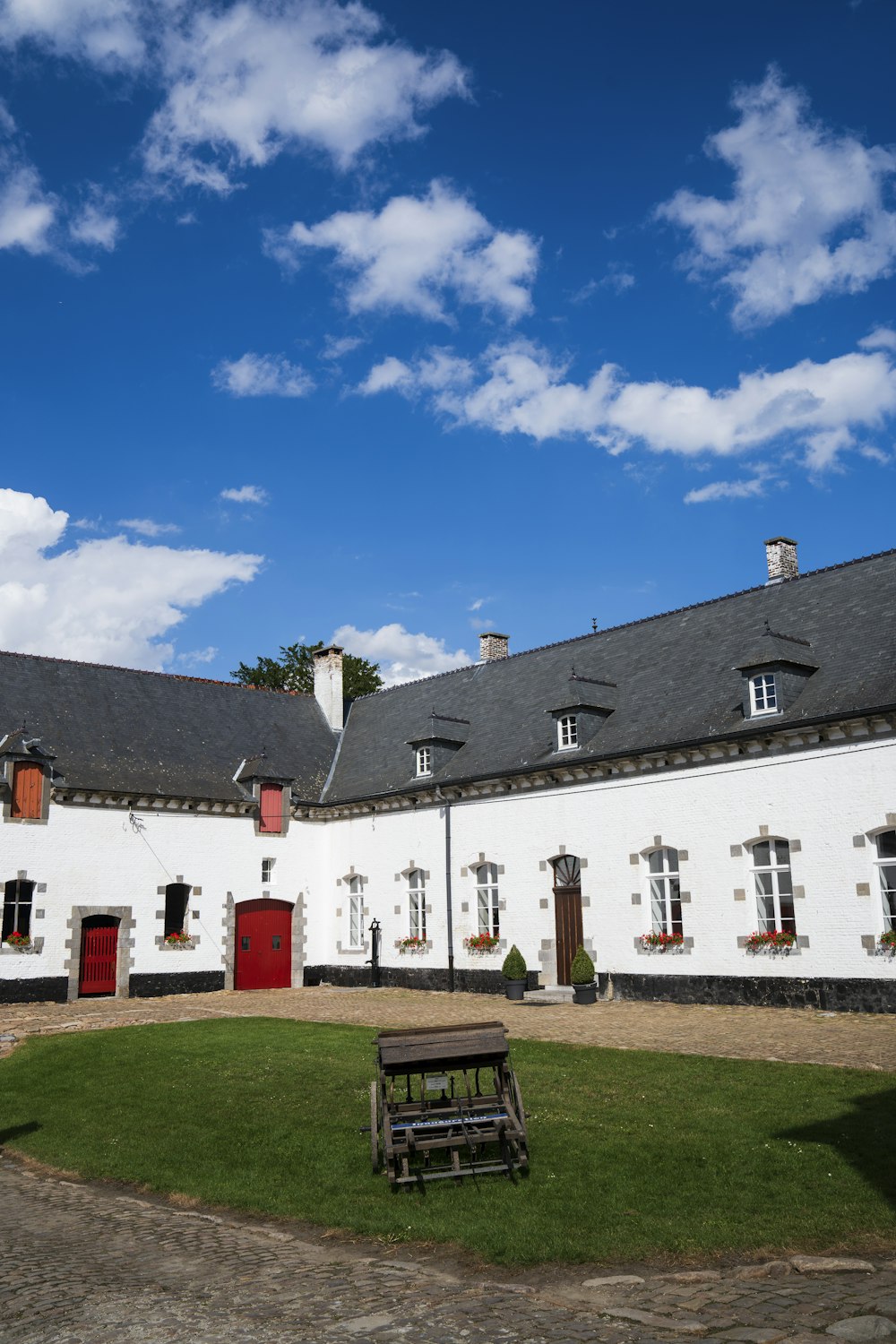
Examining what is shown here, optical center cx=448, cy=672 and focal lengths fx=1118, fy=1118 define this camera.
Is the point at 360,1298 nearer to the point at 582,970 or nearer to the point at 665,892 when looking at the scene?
the point at 582,970

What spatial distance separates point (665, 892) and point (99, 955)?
12.3 metres

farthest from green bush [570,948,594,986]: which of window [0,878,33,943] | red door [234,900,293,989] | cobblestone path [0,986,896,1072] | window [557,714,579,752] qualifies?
window [0,878,33,943]

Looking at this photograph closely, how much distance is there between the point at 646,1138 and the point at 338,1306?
12.8 ft

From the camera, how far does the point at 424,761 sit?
25875 mm

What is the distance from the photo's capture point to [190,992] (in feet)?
82.6

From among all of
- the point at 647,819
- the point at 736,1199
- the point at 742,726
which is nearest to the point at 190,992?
the point at 647,819

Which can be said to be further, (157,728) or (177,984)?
(157,728)

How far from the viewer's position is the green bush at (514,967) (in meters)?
20.8

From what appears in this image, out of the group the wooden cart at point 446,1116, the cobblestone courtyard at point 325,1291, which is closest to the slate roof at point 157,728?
the cobblestone courtyard at point 325,1291

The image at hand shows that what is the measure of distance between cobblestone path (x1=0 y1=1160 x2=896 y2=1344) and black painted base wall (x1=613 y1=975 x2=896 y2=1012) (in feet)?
37.2

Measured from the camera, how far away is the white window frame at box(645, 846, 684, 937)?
65.1ft

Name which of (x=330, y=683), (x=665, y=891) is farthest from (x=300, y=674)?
(x=665, y=891)

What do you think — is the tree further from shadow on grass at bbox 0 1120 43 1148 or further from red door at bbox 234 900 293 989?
shadow on grass at bbox 0 1120 43 1148

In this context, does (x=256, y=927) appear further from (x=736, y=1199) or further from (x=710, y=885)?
(x=736, y=1199)
